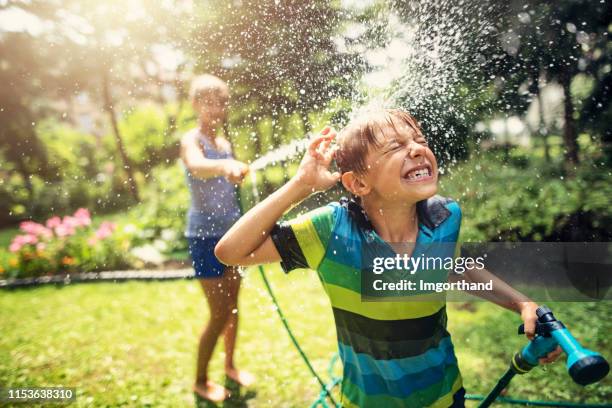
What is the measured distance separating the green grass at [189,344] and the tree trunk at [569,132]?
4.04 feet

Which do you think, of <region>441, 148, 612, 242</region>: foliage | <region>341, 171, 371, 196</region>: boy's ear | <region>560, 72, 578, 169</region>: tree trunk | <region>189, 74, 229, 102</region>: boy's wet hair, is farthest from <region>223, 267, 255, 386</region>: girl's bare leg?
<region>560, 72, 578, 169</region>: tree trunk

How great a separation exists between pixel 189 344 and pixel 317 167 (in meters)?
2.40

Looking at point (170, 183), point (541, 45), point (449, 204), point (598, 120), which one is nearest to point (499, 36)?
point (541, 45)

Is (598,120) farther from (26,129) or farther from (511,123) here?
(26,129)

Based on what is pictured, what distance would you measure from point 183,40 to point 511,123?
281cm

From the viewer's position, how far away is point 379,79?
2.36 m

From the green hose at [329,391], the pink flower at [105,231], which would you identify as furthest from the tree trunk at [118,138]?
the green hose at [329,391]

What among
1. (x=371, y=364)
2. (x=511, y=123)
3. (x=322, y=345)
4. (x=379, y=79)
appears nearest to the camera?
(x=371, y=364)

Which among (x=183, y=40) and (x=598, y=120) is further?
(x=598, y=120)

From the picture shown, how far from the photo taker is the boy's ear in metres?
1.23

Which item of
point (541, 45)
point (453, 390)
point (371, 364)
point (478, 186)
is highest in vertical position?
point (541, 45)

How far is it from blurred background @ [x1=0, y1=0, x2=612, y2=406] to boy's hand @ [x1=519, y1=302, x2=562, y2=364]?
1.00 metres

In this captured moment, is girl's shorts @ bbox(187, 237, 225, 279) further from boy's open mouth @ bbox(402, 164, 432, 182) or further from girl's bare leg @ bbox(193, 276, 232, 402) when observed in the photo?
boy's open mouth @ bbox(402, 164, 432, 182)

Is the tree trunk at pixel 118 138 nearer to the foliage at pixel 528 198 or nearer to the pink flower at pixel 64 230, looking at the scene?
the pink flower at pixel 64 230
